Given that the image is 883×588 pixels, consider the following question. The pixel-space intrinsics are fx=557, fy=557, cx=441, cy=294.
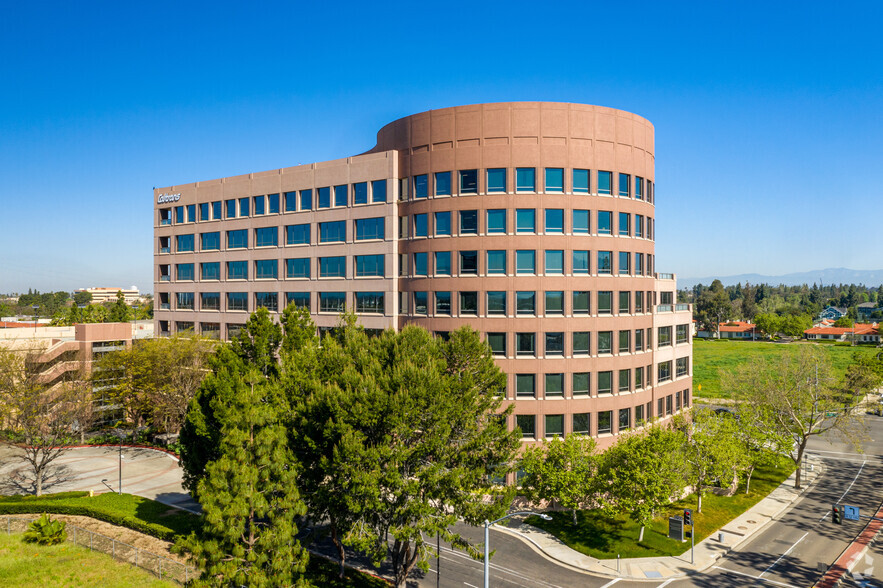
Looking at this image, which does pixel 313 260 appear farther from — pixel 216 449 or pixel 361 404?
pixel 361 404

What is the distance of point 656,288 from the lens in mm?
59406

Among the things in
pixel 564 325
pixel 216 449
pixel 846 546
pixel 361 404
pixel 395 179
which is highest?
pixel 395 179

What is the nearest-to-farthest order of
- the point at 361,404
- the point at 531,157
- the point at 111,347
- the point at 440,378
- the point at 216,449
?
the point at 361,404 < the point at 440,378 < the point at 216,449 < the point at 531,157 < the point at 111,347

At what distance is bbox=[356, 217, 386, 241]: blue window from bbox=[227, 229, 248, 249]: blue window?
1823 cm

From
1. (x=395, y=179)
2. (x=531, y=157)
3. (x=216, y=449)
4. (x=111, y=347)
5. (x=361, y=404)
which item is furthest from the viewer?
(x=111, y=347)

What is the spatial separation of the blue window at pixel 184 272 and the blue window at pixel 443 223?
40.1 meters

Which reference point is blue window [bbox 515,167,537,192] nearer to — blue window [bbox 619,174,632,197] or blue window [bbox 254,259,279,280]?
blue window [bbox 619,174,632,197]

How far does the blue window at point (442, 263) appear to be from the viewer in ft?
168

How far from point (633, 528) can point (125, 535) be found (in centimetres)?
3708

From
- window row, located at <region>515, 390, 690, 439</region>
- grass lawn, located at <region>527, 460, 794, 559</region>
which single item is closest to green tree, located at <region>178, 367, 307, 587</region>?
grass lawn, located at <region>527, 460, 794, 559</region>

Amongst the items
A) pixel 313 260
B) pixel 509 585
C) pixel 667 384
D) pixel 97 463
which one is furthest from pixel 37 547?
pixel 667 384

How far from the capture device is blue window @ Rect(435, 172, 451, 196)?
51.4 m

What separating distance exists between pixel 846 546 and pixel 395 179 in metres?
47.0

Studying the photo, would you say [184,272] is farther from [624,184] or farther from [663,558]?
[663,558]
